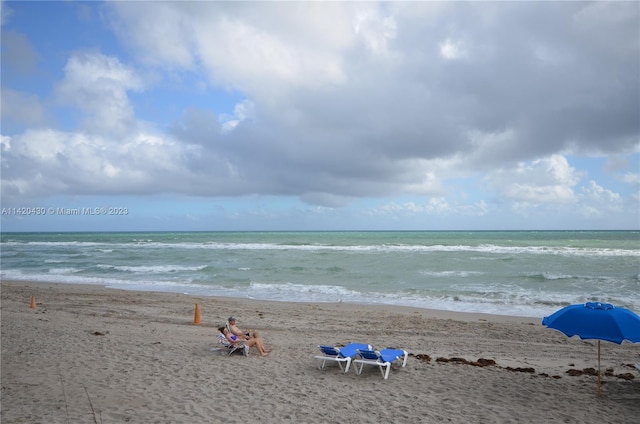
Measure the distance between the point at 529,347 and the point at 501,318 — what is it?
3.65 meters

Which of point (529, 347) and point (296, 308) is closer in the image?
point (529, 347)

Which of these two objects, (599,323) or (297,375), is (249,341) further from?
(599,323)

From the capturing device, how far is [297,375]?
23.4 feet

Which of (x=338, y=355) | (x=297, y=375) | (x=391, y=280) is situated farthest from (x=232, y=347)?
(x=391, y=280)

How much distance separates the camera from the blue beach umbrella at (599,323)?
5.38 metres

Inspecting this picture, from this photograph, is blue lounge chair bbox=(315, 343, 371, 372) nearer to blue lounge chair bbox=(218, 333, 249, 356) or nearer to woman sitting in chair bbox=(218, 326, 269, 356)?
woman sitting in chair bbox=(218, 326, 269, 356)

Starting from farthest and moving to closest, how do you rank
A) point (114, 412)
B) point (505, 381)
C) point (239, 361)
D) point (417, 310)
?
point (417, 310), point (239, 361), point (505, 381), point (114, 412)

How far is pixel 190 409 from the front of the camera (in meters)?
5.55

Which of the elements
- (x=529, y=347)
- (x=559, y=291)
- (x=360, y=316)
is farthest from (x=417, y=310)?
(x=559, y=291)

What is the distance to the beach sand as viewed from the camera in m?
5.52

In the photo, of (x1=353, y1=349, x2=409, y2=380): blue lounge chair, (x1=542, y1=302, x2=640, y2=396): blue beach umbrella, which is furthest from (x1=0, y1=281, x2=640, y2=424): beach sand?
(x1=542, y1=302, x2=640, y2=396): blue beach umbrella

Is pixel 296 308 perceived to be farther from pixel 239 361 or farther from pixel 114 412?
pixel 114 412

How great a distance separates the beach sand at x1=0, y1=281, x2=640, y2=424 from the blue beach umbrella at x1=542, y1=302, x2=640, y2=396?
1.11 m

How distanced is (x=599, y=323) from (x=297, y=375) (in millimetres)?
4580
